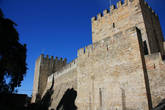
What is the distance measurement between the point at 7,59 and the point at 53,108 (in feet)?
30.3

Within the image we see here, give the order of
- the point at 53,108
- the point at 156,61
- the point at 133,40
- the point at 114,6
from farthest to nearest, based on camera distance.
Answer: the point at 53,108, the point at 114,6, the point at 133,40, the point at 156,61

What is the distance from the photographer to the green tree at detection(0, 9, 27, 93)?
8.82 metres

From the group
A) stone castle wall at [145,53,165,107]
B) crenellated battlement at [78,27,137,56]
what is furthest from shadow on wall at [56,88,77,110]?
stone castle wall at [145,53,165,107]

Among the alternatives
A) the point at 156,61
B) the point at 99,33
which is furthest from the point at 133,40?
the point at 99,33

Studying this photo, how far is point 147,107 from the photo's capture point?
624 cm

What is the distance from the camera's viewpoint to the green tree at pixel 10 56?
28.9 ft

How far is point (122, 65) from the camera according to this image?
800 centimetres

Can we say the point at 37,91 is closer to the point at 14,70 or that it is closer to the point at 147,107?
the point at 14,70

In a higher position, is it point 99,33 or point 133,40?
point 99,33

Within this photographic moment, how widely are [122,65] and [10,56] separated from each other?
759 cm

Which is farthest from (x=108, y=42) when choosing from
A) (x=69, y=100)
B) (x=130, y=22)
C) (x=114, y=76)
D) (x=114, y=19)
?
(x=69, y=100)

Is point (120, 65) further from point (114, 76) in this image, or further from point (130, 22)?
point (130, 22)

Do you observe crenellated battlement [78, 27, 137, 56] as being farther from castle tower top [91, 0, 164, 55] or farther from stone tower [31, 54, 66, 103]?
stone tower [31, 54, 66, 103]

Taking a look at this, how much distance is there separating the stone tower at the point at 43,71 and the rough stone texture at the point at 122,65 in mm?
11302
